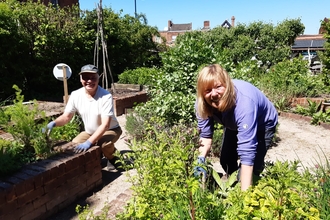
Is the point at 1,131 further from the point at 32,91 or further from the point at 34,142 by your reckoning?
the point at 32,91

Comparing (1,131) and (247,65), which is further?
(247,65)

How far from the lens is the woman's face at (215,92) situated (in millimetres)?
1864

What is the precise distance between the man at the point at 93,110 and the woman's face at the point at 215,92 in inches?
67.4

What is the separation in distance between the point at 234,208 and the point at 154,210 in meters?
0.54

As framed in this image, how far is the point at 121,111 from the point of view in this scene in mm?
6867

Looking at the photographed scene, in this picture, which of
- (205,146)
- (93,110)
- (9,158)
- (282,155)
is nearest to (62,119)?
(93,110)

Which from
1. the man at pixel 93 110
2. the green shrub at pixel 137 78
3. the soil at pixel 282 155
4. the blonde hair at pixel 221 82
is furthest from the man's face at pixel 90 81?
the green shrub at pixel 137 78

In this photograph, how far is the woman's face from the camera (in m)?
1.86

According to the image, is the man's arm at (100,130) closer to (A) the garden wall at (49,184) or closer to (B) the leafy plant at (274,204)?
(A) the garden wall at (49,184)

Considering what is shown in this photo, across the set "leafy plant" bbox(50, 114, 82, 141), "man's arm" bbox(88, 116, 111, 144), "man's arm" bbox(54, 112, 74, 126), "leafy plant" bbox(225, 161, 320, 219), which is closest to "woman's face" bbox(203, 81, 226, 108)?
"leafy plant" bbox(225, 161, 320, 219)

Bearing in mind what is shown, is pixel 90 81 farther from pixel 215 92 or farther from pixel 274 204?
pixel 274 204

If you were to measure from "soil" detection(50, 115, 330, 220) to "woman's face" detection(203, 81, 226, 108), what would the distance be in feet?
2.78

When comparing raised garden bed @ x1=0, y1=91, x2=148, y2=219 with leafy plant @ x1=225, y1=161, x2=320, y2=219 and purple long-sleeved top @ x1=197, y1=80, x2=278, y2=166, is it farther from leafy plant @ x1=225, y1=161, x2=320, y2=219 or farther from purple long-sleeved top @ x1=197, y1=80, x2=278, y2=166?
leafy plant @ x1=225, y1=161, x2=320, y2=219

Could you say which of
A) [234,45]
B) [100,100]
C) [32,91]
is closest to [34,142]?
[100,100]
